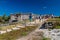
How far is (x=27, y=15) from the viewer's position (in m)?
46.6

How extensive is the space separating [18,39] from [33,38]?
144 centimetres

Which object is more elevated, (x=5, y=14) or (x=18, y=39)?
(x=5, y=14)

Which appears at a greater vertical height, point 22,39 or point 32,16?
point 32,16

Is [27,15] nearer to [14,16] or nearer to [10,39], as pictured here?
[14,16]

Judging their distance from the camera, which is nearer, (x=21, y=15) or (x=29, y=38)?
(x=29, y=38)

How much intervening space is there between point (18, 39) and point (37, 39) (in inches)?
71.3

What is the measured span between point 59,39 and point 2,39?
5421mm

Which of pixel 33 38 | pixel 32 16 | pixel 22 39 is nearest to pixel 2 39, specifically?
pixel 22 39

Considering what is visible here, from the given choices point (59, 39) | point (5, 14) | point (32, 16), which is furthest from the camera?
point (5, 14)

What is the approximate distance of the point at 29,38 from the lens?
562 inches

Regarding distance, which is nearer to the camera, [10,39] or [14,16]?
[10,39]

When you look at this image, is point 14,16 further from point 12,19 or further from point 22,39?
point 22,39

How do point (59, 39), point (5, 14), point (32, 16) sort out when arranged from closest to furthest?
point (59, 39) < point (32, 16) < point (5, 14)

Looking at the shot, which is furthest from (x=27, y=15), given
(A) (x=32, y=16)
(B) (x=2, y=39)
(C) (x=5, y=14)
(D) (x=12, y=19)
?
(B) (x=2, y=39)
